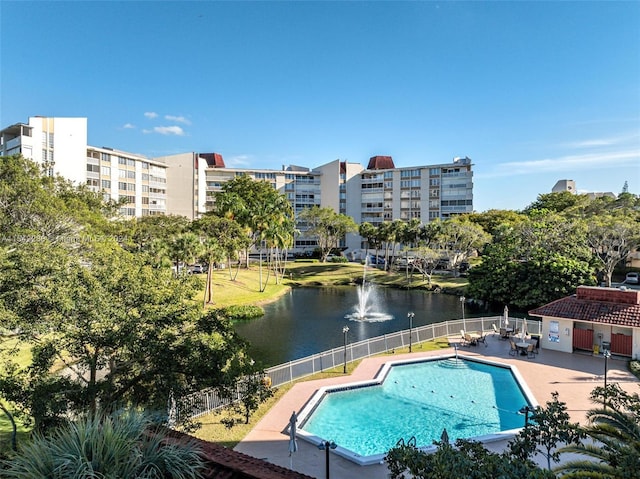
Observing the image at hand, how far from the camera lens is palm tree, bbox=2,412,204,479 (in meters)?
5.59

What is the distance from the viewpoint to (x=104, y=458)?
577 cm

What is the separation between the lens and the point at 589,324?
22.5m

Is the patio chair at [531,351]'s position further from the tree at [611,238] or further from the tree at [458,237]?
the tree at [458,237]

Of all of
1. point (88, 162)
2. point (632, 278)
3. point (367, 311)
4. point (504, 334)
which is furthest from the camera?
point (88, 162)

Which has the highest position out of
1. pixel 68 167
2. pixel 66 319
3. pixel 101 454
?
pixel 68 167

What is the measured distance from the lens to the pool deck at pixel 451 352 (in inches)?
476

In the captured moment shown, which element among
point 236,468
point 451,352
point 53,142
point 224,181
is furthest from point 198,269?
point 236,468

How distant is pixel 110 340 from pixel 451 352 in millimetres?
19085

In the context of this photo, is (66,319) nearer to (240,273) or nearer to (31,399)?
(31,399)

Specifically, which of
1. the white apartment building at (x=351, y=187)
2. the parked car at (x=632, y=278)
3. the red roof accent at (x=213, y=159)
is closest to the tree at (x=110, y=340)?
the parked car at (x=632, y=278)

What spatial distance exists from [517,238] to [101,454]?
46.7 meters

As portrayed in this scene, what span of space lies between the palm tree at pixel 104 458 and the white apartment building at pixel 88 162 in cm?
4751

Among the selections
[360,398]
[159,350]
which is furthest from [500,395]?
[159,350]

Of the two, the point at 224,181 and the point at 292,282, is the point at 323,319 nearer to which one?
the point at 292,282
